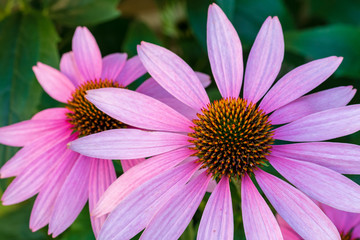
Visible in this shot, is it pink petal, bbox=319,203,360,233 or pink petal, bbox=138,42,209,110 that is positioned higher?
pink petal, bbox=138,42,209,110

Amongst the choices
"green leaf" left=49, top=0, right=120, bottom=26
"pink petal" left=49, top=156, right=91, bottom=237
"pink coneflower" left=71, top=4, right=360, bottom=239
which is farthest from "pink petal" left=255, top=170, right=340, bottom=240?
"green leaf" left=49, top=0, right=120, bottom=26

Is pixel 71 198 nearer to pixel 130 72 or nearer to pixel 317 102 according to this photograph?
pixel 130 72

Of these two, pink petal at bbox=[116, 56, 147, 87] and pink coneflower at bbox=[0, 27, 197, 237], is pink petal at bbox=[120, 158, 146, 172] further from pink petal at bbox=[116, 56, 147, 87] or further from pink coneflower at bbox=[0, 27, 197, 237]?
pink petal at bbox=[116, 56, 147, 87]

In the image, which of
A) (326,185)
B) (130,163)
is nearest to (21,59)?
(130,163)

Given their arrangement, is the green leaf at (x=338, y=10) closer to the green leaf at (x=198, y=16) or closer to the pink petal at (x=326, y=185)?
the green leaf at (x=198, y=16)

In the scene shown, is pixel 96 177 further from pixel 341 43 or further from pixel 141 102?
pixel 341 43

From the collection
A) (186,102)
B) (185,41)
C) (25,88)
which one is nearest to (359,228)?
(186,102)
